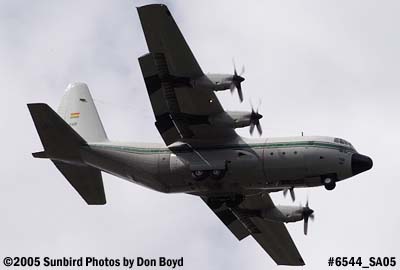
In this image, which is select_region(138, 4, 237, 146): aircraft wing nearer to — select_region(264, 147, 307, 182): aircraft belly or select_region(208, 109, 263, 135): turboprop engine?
select_region(208, 109, 263, 135): turboprop engine

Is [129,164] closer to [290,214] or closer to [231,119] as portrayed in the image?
[231,119]

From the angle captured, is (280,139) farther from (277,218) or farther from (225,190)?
(277,218)

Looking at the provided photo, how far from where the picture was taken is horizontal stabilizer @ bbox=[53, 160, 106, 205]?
43781 mm

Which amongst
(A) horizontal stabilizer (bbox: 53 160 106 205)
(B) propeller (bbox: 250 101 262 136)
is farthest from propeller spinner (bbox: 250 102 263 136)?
(A) horizontal stabilizer (bbox: 53 160 106 205)

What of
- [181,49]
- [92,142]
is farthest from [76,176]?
[181,49]

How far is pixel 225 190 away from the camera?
4138 cm

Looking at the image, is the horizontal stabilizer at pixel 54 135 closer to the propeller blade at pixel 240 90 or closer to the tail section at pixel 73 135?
the tail section at pixel 73 135

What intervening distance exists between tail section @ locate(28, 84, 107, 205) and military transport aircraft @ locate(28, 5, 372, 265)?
0.04m

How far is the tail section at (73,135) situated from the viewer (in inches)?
1642

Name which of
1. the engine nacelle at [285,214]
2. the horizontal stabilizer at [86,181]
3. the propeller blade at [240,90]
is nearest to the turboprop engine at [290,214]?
the engine nacelle at [285,214]

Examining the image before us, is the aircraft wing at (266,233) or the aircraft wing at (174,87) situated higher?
the aircraft wing at (174,87)

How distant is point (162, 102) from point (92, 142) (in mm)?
4452

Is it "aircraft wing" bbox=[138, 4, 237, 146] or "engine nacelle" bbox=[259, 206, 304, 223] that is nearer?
"aircraft wing" bbox=[138, 4, 237, 146]

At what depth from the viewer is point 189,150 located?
41.2m
